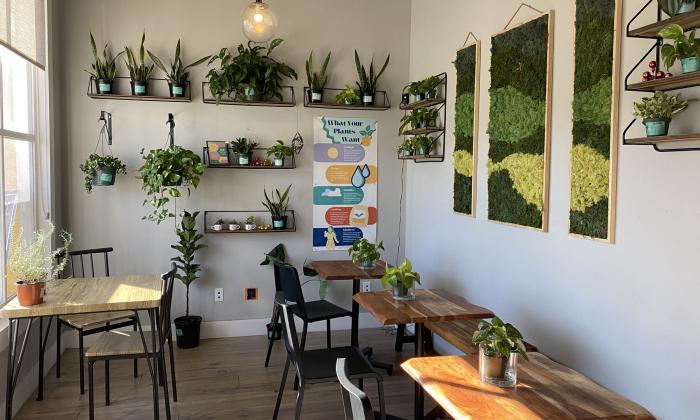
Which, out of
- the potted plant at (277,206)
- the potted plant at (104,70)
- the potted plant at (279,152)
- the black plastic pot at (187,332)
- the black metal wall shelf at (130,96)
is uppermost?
the potted plant at (104,70)

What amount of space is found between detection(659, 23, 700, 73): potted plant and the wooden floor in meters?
2.32

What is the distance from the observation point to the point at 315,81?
4.57 meters

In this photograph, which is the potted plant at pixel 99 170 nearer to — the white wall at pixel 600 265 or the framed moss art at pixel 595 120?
the white wall at pixel 600 265

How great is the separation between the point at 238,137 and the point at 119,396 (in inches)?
86.1

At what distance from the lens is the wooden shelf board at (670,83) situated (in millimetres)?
1904

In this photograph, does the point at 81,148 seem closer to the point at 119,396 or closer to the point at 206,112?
the point at 206,112

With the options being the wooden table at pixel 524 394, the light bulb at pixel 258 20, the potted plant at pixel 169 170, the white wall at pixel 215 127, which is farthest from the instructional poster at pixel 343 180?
the wooden table at pixel 524 394

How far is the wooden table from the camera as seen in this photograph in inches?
66.6

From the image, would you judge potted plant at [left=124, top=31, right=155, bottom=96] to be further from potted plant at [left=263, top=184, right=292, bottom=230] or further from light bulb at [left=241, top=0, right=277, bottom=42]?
potted plant at [left=263, top=184, right=292, bottom=230]

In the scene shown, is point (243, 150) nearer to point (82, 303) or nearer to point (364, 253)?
point (364, 253)

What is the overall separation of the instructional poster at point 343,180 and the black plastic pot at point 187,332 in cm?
119

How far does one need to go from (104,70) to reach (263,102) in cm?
124

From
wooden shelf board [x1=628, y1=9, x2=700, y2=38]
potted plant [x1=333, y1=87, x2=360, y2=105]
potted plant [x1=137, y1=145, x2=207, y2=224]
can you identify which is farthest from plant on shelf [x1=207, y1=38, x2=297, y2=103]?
wooden shelf board [x1=628, y1=9, x2=700, y2=38]

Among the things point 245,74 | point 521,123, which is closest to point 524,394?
point 521,123
